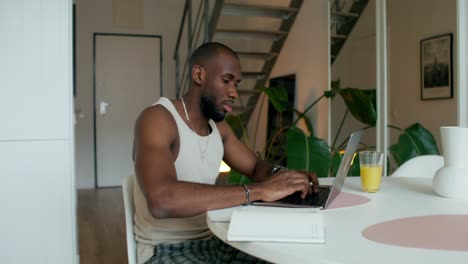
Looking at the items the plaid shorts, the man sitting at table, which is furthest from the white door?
the plaid shorts

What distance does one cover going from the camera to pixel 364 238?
888 millimetres

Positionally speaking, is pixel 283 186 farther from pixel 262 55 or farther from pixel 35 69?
pixel 262 55

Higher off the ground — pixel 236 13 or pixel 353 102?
pixel 236 13

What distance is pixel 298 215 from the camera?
1.01 metres

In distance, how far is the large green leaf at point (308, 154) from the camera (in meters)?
3.00

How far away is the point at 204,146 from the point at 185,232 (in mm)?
308

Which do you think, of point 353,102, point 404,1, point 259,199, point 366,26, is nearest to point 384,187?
point 259,199

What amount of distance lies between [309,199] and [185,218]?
1.35 feet

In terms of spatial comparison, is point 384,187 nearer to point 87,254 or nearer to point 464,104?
point 464,104

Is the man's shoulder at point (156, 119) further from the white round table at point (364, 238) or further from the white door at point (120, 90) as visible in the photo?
the white door at point (120, 90)

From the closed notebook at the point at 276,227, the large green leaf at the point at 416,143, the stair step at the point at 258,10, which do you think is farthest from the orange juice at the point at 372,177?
the stair step at the point at 258,10

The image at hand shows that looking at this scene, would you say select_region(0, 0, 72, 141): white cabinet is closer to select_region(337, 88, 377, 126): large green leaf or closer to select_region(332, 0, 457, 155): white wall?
select_region(337, 88, 377, 126): large green leaf

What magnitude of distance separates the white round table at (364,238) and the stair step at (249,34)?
9.97 ft

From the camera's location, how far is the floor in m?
3.20
